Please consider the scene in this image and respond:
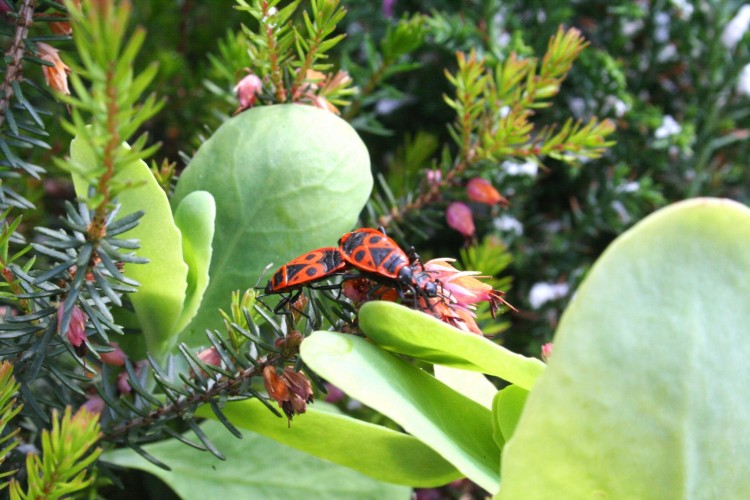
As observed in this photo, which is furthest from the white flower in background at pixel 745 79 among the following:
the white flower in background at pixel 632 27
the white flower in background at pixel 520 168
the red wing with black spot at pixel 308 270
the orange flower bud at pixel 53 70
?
the orange flower bud at pixel 53 70

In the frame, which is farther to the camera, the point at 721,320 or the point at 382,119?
the point at 382,119

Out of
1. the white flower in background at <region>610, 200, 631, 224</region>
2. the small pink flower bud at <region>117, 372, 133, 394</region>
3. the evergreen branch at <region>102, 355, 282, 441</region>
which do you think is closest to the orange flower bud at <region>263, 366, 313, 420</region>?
the evergreen branch at <region>102, 355, 282, 441</region>

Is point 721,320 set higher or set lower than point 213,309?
higher

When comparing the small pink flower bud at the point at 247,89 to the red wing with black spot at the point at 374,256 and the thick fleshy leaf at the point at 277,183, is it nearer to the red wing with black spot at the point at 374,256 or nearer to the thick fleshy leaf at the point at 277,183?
the thick fleshy leaf at the point at 277,183

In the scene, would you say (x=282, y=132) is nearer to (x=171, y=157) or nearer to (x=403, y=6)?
(x=171, y=157)

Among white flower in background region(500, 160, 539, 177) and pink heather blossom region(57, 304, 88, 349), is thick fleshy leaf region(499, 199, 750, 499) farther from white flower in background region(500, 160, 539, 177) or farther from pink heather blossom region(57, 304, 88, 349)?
white flower in background region(500, 160, 539, 177)

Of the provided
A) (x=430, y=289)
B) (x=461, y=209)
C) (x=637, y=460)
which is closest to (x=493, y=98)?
(x=461, y=209)

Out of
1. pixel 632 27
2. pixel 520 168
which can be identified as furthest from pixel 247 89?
pixel 632 27

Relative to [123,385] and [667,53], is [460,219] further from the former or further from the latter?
[667,53]
